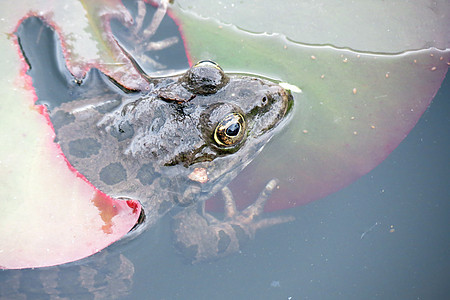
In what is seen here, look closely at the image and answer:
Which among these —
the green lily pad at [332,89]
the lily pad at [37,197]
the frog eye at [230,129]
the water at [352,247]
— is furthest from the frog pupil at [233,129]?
the water at [352,247]

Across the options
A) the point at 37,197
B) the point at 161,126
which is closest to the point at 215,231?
the point at 161,126

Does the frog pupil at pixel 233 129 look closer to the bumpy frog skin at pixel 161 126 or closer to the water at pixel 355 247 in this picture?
the bumpy frog skin at pixel 161 126

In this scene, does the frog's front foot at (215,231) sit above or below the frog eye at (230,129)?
below

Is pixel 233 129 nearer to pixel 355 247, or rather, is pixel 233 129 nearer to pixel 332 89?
pixel 332 89

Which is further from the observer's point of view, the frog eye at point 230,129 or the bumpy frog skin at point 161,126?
the bumpy frog skin at point 161,126

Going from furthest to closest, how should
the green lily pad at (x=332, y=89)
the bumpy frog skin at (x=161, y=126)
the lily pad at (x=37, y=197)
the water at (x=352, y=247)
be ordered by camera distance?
1. the water at (x=352, y=247)
2. the green lily pad at (x=332, y=89)
3. the bumpy frog skin at (x=161, y=126)
4. the lily pad at (x=37, y=197)

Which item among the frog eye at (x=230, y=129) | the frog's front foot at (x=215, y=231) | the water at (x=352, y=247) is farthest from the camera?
the frog's front foot at (x=215, y=231)
